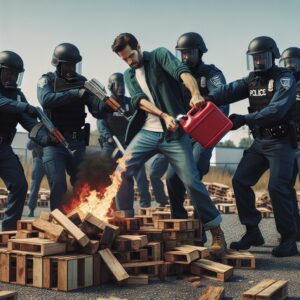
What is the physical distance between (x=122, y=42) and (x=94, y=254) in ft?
6.80

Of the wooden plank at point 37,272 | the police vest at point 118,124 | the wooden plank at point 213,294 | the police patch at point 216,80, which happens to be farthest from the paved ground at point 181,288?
the police vest at point 118,124

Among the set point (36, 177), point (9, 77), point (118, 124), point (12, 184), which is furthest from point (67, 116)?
point (36, 177)

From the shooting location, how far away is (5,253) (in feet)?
15.9

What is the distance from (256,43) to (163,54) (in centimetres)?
127

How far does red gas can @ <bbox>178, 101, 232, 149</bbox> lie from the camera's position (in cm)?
529

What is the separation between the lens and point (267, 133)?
6227 millimetres

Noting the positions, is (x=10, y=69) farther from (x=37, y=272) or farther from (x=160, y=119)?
(x=37, y=272)

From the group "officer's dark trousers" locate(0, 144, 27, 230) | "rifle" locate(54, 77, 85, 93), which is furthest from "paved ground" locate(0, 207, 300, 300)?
"rifle" locate(54, 77, 85, 93)

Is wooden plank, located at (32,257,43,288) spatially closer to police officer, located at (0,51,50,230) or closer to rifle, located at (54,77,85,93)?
police officer, located at (0,51,50,230)

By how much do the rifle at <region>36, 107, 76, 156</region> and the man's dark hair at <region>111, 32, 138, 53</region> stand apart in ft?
4.97

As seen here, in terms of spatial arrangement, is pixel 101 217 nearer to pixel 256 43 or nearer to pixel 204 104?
pixel 204 104

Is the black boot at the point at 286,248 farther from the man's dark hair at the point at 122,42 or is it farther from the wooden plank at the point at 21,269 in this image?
the wooden plank at the point at 21,269

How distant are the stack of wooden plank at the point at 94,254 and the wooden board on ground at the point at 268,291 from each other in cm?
66

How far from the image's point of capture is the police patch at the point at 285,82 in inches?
237
